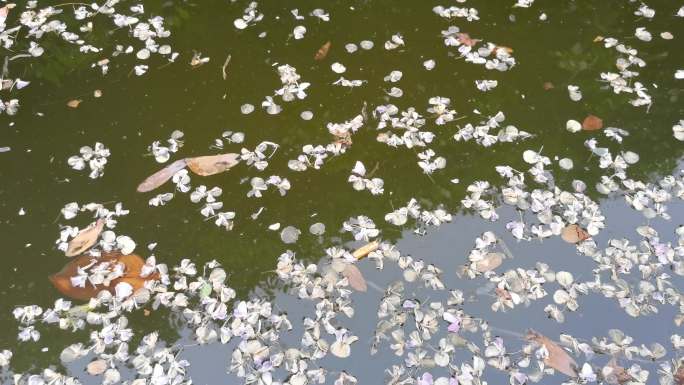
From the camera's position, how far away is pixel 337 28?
8.85ft

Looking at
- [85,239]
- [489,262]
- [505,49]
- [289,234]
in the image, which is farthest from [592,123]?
[85,239]

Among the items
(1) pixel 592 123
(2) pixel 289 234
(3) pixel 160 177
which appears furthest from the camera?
(1) pixel 592 123

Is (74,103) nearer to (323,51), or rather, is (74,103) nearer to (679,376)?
(323,51)

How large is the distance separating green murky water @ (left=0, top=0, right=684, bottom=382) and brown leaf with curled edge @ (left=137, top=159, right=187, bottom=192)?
34mm

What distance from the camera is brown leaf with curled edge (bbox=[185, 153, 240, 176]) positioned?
86.3 inches

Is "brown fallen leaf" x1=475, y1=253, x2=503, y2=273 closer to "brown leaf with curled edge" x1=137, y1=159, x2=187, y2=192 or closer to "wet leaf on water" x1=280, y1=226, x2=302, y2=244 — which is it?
"wet leaf on water" x1=280, y1=226, x2=302, y2=244

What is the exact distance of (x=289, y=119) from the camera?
2.36 meters

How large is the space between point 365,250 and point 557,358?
69cm

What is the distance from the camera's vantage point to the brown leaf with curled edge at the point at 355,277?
192cm

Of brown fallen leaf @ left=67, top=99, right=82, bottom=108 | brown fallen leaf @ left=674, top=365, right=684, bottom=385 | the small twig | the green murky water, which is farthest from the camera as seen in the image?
the small twig

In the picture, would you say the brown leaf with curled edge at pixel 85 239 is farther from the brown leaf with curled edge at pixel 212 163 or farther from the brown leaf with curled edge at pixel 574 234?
the brown leaf with curled edge at pixel 574 234

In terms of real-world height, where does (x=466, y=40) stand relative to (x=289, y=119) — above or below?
above

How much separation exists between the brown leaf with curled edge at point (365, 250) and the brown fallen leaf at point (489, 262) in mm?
346

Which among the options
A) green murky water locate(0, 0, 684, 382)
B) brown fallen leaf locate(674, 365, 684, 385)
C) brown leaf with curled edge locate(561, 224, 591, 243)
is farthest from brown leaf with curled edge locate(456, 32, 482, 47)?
brown fallen leaf locate(674, 365, 684, 385)
